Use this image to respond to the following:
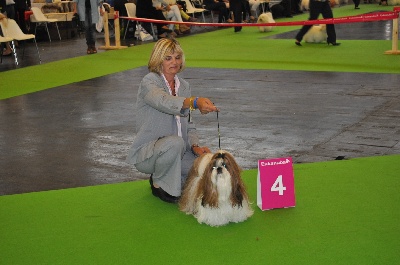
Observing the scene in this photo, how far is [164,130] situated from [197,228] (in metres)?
0.77

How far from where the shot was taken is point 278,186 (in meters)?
4.00

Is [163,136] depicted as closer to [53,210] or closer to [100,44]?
[53,210]

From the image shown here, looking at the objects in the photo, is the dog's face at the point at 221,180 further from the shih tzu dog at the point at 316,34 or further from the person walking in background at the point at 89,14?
the person walking in background at the point at 89,14

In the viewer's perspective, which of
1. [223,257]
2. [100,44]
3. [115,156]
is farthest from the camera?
[100,44]

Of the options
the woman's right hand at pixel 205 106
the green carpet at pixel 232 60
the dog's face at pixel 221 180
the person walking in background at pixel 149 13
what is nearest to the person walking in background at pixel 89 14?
the green carpet at pixel 232 60

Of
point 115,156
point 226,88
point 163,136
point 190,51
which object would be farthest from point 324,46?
point 163,136

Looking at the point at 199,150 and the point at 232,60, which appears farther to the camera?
the point at 232,60

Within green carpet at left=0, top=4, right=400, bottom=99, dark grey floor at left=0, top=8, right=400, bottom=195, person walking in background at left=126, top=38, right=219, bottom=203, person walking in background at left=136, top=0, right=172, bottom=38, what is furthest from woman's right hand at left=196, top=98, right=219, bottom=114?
person walking in background at left=136, top=0, right=172, bottom=38

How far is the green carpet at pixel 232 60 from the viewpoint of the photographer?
975 cm

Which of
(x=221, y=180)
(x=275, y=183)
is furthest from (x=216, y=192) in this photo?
(x=275, y=183)

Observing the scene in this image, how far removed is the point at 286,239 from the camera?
3.63 m

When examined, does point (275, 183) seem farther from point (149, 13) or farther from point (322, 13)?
point (149, 13)

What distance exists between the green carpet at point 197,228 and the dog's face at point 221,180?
10.0 inches

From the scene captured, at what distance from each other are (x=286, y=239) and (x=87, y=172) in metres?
2.04
